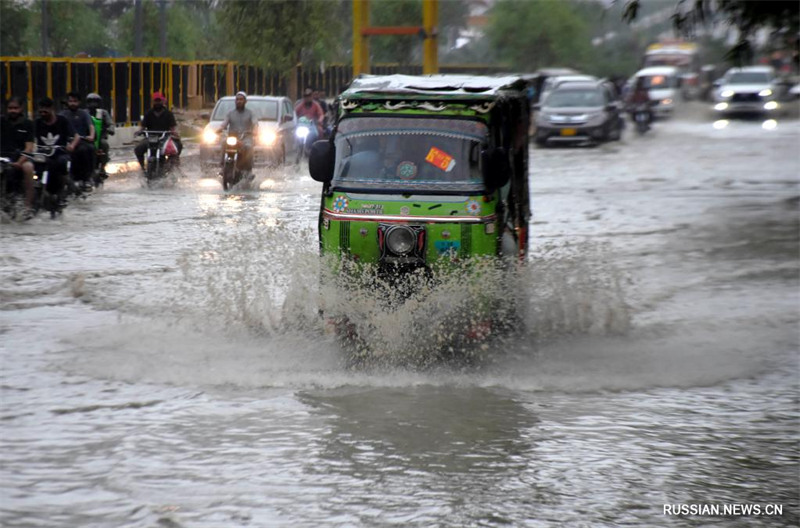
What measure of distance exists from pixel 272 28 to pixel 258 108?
907 inches

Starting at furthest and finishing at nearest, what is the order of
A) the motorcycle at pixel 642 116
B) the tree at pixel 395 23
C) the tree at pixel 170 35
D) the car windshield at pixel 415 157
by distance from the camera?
the tree at pixel 395 23
the tree at pixel 170 35
the motorcycle at pixel 642 116
the car windshield at pixel 415 157

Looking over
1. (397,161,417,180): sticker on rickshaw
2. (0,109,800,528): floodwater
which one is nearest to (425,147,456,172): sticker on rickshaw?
(397,161,417,180): sticker on rickshaw

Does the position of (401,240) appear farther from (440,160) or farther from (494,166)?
(494,166)

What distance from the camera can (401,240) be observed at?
9.22 meters

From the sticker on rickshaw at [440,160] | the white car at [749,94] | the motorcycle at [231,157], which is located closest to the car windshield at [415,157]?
the sticker on rickshaw at [440,160]

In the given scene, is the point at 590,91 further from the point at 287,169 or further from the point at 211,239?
the point at 211,239

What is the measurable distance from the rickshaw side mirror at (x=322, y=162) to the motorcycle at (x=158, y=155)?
13397mm

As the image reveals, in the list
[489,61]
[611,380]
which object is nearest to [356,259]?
[611,380]

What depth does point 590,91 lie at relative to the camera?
119ft

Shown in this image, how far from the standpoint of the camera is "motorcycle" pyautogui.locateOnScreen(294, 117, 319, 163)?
29.2 meters

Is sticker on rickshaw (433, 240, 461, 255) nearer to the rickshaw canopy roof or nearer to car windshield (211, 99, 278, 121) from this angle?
the rickshaw canopy roof

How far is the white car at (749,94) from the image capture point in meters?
46.3

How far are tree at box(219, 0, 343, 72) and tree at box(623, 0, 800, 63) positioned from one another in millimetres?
39592

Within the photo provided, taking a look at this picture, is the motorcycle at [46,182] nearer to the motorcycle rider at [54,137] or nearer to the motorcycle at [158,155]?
the motorcycle rider at [54,137]
